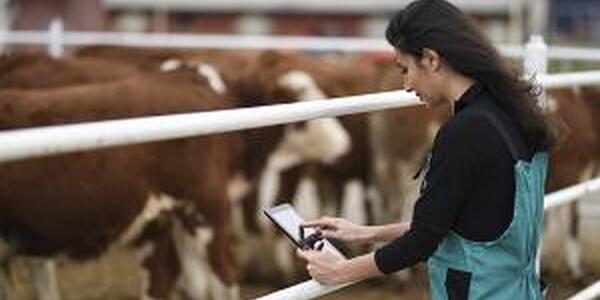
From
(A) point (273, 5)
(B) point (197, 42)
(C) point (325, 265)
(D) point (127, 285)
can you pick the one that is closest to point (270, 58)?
(D) point (127, 285)

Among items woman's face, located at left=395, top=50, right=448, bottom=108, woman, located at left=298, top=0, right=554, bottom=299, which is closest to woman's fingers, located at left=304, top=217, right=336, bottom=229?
woman, located at left=298, top=0, right=554, bottom=299

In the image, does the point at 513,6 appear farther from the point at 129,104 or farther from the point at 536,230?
the point at 536,230

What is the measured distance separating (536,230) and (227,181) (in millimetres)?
3662

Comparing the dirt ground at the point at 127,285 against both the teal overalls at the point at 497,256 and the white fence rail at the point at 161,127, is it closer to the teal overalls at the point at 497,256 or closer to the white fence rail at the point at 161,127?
the white fence rail at the point at 161,127

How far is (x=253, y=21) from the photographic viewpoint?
31.1 m

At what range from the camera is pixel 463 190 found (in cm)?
258

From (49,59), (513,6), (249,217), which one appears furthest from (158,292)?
(513,6)

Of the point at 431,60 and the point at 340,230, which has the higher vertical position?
the point at 431,60

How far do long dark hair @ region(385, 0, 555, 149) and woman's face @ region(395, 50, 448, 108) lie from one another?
0.02 meters

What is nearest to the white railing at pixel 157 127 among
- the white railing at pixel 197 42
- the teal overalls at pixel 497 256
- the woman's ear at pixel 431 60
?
the woman's ear at pixel 431 60

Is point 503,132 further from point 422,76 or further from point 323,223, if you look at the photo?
point 323,223

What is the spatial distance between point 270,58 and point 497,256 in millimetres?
5364

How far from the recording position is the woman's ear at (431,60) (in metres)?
2.62

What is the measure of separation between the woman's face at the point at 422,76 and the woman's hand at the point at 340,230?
0.45 metres
